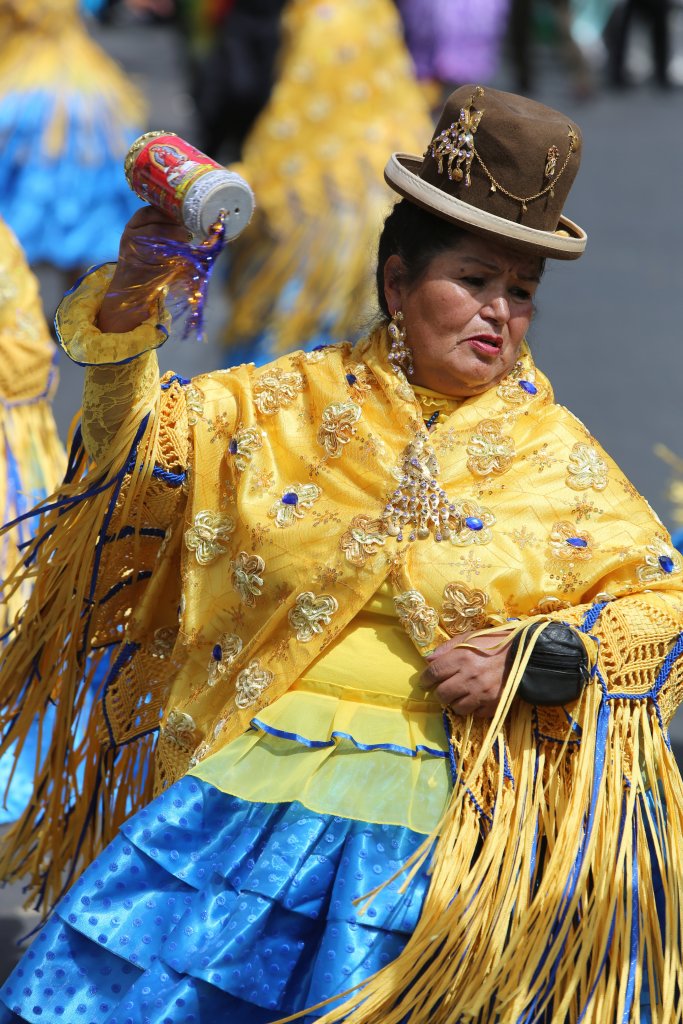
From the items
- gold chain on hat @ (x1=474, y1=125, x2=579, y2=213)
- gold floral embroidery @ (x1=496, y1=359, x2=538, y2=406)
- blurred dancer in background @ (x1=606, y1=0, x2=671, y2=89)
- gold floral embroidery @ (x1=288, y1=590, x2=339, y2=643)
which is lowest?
gold floral embroidery @ (x1=288, y1=590, x2=339, y2=643)

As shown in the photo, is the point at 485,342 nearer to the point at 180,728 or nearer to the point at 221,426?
the point at 221,426

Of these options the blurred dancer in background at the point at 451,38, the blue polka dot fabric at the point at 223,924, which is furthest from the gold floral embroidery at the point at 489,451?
the blurred dancer in background at the point at 451,38

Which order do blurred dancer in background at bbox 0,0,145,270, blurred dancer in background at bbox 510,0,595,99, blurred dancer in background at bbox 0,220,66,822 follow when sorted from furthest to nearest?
blurred dancer in background at bbox 510,0,595,99 < blurred dancer in background at bbox 0,0,145,270 < blurred dancer in background at bbox 0,220,66,822

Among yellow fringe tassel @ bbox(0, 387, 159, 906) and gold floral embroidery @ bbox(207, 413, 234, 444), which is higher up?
gold floral embroidery @ bbox(207, 413, 234, 444)

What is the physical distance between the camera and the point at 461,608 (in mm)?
2693

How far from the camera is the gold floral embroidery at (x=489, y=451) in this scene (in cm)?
276

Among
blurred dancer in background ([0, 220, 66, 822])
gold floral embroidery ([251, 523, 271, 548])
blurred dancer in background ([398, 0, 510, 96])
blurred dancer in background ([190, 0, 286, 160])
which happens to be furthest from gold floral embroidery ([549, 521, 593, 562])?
blurred dancer in background ([398, 0, 510, 96])

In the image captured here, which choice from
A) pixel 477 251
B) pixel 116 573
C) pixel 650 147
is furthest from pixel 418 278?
pixel 650 147

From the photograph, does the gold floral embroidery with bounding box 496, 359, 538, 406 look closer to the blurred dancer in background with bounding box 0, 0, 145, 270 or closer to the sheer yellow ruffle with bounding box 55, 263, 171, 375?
the sheer yellow ruffle with bounding box 55, 263, 171, 375

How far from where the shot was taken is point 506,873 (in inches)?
101

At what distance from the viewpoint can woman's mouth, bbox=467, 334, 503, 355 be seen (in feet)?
9.10

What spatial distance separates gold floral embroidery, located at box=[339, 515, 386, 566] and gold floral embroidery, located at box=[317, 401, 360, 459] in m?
0.13

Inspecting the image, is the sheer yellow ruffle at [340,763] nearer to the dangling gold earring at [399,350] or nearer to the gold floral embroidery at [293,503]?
the gold floral embroidery at [293,503]

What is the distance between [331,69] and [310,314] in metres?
0.88
